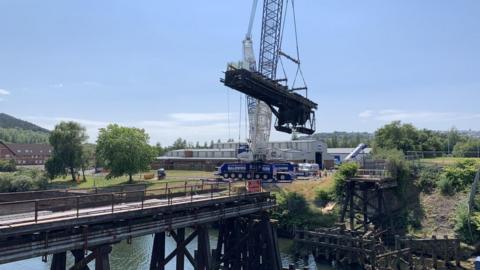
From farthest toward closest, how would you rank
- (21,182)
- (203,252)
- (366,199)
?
(21,182), (366,199), (203,252)

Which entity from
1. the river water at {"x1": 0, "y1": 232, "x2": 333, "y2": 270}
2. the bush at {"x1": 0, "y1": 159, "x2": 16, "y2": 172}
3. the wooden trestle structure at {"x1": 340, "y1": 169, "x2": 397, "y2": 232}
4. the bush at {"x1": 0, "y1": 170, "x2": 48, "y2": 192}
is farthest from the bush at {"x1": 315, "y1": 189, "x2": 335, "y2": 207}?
the bush at {"x1": 0, "y1": 159, "x2": 16, "y2": 172}

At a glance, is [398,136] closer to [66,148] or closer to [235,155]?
[235,155]

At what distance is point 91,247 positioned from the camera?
14656mm

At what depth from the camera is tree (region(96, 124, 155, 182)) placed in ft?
224

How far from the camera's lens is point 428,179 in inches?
1505

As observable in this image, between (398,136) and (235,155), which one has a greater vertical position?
(398,136)

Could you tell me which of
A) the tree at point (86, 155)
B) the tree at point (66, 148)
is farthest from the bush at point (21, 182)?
the tree at point (86, 155)

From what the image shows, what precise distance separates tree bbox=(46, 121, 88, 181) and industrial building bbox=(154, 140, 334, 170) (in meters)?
25.8

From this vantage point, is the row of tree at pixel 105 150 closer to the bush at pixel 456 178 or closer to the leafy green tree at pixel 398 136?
the leafy green tree at pixel 398 136

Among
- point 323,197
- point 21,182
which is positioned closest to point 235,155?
point 21,182

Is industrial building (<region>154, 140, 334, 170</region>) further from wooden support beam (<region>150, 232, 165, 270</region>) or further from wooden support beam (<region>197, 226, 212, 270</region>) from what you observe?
wooden support beam (<region>150, 232, 165, 270</region>)

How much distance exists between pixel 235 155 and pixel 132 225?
78210mm

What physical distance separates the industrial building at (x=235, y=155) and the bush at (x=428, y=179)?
29319 millimetres

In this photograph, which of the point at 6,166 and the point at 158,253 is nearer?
the point at 158,253
